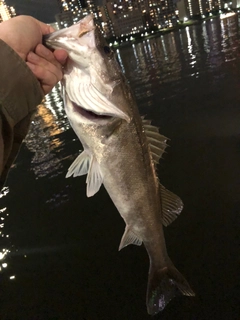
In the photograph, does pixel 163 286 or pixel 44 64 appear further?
pixel 163 286

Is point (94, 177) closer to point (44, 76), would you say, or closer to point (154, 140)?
point (154, 140)

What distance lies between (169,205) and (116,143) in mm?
813

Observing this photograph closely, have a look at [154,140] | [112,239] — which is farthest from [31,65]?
[112,239]

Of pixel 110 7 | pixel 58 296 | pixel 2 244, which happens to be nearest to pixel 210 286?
pixel 58 296

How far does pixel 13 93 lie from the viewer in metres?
1.58

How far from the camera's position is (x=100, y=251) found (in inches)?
192

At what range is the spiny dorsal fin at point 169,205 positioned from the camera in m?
2.55

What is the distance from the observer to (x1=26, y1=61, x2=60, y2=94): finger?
1.77 metres

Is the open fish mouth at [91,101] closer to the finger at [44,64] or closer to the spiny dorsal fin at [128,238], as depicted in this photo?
the finger at [44,64]

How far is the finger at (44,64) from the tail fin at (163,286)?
1875 millimetres

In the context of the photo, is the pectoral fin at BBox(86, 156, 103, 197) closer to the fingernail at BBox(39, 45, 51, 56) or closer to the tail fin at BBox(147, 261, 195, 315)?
the fingernail at BBox(39, 45, 51, 56)

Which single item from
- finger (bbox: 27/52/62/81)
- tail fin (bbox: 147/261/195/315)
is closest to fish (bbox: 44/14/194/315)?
tail fin (bbox: 147/261/195/315)

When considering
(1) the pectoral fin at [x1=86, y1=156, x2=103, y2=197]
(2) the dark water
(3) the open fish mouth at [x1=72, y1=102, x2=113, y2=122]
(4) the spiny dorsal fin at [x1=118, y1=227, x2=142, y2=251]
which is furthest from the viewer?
(2) the dark water

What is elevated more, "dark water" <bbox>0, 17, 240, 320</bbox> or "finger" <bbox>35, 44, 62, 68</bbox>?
"finger" <bbox>35, 44, 62, 68</bbox>
